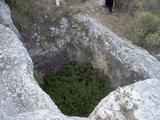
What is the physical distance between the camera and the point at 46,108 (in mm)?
6332

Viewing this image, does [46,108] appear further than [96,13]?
No

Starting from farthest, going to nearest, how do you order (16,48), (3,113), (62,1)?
(62,1) < (16,48) < (3,113)

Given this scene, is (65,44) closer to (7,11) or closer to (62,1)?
(62,1)

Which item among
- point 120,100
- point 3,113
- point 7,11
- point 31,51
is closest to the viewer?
point 3,113

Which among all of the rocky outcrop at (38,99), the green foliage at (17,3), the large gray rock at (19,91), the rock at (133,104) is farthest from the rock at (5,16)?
the rock at (133,104)

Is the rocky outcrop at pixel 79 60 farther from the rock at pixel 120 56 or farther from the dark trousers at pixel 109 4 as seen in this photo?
the dark trousers at pixel 109 4

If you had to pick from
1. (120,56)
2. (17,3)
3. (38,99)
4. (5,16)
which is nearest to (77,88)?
(120,56)

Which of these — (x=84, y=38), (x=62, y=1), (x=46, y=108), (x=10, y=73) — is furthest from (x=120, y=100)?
(x=62, y=1)

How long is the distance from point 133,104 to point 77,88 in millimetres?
2806

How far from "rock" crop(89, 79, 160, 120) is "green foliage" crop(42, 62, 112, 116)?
196cm

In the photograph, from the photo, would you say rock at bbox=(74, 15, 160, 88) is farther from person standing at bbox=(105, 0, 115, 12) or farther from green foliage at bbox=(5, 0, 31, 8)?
green foliage at bbox=(5, 0, 31, 8)

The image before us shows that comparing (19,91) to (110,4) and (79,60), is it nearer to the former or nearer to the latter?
(79,60)

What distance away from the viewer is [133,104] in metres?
6.48

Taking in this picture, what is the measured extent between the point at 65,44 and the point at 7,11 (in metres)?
1.94
